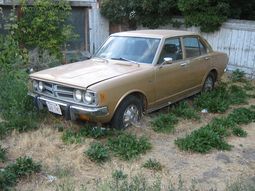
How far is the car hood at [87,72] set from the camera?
580 centimetres

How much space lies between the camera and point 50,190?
4332 millimetres

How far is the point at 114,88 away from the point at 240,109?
299 cm

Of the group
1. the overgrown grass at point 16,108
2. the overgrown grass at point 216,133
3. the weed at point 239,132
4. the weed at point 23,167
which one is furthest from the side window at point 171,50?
the weed at point 23,167

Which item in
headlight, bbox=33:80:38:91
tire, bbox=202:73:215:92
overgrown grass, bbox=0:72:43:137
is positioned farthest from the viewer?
tire, bbox=202:73:215:92

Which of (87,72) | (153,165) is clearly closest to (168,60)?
(87,72)

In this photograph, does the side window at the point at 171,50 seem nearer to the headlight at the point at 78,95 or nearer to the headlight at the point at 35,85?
the headlight at the point at 78,95

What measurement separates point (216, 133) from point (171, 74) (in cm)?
149

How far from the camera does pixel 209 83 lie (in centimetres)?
859

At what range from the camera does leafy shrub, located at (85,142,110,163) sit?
A: 16.9 feet

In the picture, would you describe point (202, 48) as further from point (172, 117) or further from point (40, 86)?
point (40, 86)

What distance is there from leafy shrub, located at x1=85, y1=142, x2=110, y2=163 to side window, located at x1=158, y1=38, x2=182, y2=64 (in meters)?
2.19

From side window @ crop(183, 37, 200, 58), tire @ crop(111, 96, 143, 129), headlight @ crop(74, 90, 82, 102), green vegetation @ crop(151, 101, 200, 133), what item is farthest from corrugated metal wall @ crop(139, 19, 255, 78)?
headlight @ crop(74, 90, 82, 102)

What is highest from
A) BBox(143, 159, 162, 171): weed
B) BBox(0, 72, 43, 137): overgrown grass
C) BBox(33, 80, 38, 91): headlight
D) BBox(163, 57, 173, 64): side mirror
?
BBox(163, 57, 173, 64): side mirror

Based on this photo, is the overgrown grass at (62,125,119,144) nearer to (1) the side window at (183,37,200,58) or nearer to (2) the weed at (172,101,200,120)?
(2) the weed at (172,101,200,120)
